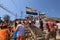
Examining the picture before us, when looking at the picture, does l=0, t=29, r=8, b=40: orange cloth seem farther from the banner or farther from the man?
the banner

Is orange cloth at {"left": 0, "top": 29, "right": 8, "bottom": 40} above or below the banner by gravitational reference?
below

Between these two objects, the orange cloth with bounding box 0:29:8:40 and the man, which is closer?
the orange cloth with bounding box 0:29:8:40

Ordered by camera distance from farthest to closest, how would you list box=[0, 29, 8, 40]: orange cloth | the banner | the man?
the banner → the man → box=[0, 29, 8, 40]: orange cloth

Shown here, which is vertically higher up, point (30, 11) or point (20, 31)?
point (30, 11)

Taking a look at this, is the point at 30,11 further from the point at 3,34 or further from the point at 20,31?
the point at 3,34

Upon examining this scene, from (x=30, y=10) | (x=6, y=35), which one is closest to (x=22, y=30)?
(x=6, y=35)

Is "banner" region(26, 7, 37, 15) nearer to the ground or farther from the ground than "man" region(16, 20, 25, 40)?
farther from the ground

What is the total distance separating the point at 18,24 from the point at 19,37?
1.81 feet

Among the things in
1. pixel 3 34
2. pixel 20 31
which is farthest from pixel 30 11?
pixel 3 34

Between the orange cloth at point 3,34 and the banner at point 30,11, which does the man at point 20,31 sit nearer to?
the orange cloth at point 3,34

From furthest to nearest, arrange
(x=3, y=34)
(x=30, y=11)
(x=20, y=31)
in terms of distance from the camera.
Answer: (x=30, y=11) → (x=20, y=31) → (x=3, y=34)

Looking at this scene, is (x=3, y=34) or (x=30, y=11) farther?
(x=30, y=11)

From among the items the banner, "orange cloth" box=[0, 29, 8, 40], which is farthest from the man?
the banner

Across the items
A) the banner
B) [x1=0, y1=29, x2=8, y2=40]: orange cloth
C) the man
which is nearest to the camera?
[x1=0, y1=29, x2=8, y2=40]: orange cloth
